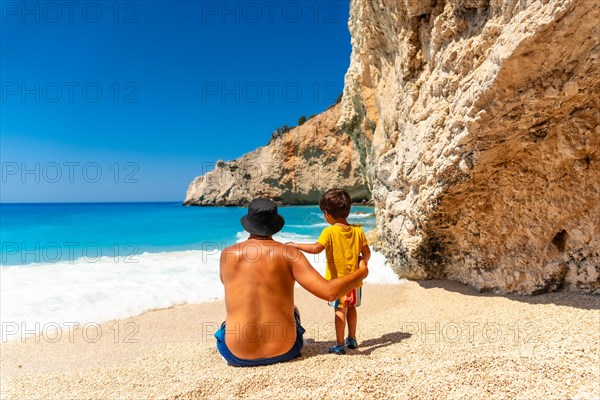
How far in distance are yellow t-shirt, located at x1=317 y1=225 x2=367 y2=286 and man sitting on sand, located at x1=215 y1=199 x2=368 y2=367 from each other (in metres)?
0.53

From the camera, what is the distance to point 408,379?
2.19 meters

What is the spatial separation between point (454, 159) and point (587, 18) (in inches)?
68.3

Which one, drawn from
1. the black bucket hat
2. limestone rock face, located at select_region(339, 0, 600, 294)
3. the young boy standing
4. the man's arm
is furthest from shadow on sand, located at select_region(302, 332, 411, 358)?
limestone rock face, located at select_region(339, 0, 600, 294)

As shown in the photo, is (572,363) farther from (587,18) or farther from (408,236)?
(408,236)

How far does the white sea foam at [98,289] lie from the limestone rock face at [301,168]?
3253 cm

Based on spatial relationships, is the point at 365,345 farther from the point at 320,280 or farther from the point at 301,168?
the point at 301,168

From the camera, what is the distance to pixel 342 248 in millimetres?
3109

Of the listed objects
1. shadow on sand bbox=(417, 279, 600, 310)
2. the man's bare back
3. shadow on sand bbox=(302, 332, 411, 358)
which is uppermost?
the man's bare back

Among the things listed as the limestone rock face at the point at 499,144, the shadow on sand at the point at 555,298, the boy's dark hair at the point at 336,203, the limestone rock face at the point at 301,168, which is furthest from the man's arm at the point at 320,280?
the limestone rock face at the point at 301,168

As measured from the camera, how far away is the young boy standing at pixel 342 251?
10.1ft

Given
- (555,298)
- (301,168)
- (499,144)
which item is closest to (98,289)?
(499,144)

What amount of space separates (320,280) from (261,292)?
481 millimetres

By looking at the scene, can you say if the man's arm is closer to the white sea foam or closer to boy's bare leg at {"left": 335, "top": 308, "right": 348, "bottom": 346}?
boy's bare leg at {"left": 335, "top": 308, "right": 348, "bottom": 346}

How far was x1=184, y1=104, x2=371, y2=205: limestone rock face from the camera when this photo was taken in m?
42.7
